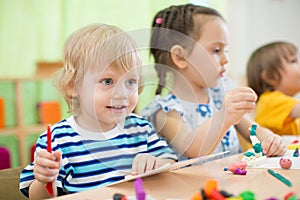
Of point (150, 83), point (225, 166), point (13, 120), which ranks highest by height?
point (150, 83)

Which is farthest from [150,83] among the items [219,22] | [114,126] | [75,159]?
[219,22]

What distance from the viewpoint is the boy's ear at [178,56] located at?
111 cm

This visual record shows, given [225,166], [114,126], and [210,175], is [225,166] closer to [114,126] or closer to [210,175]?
[210,175]

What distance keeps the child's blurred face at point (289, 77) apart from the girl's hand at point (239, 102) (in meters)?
0.91

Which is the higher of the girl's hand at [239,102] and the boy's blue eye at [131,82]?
the boy's blue eye at [131,82]

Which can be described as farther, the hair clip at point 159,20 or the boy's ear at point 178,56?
the hair clip at point 159,20

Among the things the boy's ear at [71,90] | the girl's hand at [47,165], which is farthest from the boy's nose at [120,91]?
the girl's hand at [47,165]

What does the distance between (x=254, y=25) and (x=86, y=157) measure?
2152mm

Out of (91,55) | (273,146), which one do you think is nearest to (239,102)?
(273,146)

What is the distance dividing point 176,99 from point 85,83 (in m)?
0.33

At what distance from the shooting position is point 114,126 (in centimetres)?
94

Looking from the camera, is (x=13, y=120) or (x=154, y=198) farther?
(x=13, y=120)

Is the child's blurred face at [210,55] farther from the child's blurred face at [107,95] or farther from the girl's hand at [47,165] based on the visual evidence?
the girl's hand at [47,165]

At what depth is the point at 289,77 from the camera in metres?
1.73
